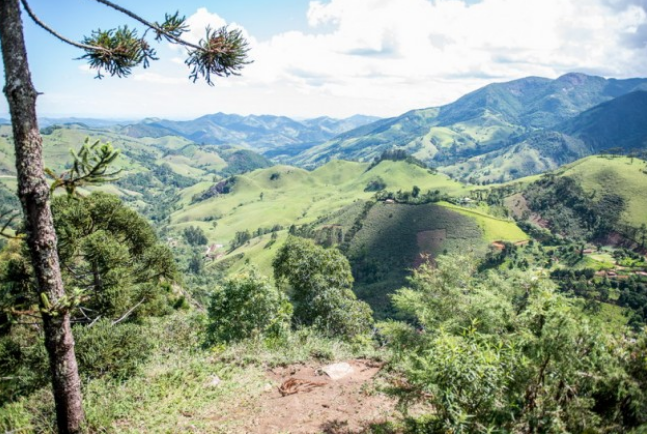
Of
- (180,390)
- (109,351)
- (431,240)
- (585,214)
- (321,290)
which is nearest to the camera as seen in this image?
(180,390)

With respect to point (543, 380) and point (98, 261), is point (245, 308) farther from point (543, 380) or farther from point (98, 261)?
point (543, 380)

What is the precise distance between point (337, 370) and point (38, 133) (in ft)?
40.6

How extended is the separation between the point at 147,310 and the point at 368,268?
11244cm

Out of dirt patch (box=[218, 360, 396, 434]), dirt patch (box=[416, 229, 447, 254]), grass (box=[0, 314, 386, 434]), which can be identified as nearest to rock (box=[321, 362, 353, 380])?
dirt patch (box=[218, 360, 396, 434])

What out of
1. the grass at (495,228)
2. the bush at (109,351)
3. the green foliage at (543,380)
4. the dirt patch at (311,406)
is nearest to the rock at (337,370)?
the dirt patch at (311,406)

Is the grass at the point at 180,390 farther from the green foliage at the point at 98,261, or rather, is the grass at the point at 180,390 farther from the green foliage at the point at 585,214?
the green foliage at the point at 585,214

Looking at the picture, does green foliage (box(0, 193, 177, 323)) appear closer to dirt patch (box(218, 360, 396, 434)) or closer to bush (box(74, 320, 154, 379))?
bush (box(74, 320, 154, 379))

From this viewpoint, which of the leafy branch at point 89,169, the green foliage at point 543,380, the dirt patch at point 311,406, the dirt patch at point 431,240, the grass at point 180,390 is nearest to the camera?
the leafy branch at point 89,169

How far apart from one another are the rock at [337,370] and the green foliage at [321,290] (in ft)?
58.8

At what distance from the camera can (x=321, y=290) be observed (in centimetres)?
3466

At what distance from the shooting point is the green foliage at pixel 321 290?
33719 millimetres

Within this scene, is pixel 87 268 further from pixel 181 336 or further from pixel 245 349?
pixel 245 349

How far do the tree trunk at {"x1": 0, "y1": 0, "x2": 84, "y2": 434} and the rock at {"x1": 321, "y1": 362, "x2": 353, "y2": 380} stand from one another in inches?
381

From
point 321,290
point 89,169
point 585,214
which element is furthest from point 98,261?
point 585,214
